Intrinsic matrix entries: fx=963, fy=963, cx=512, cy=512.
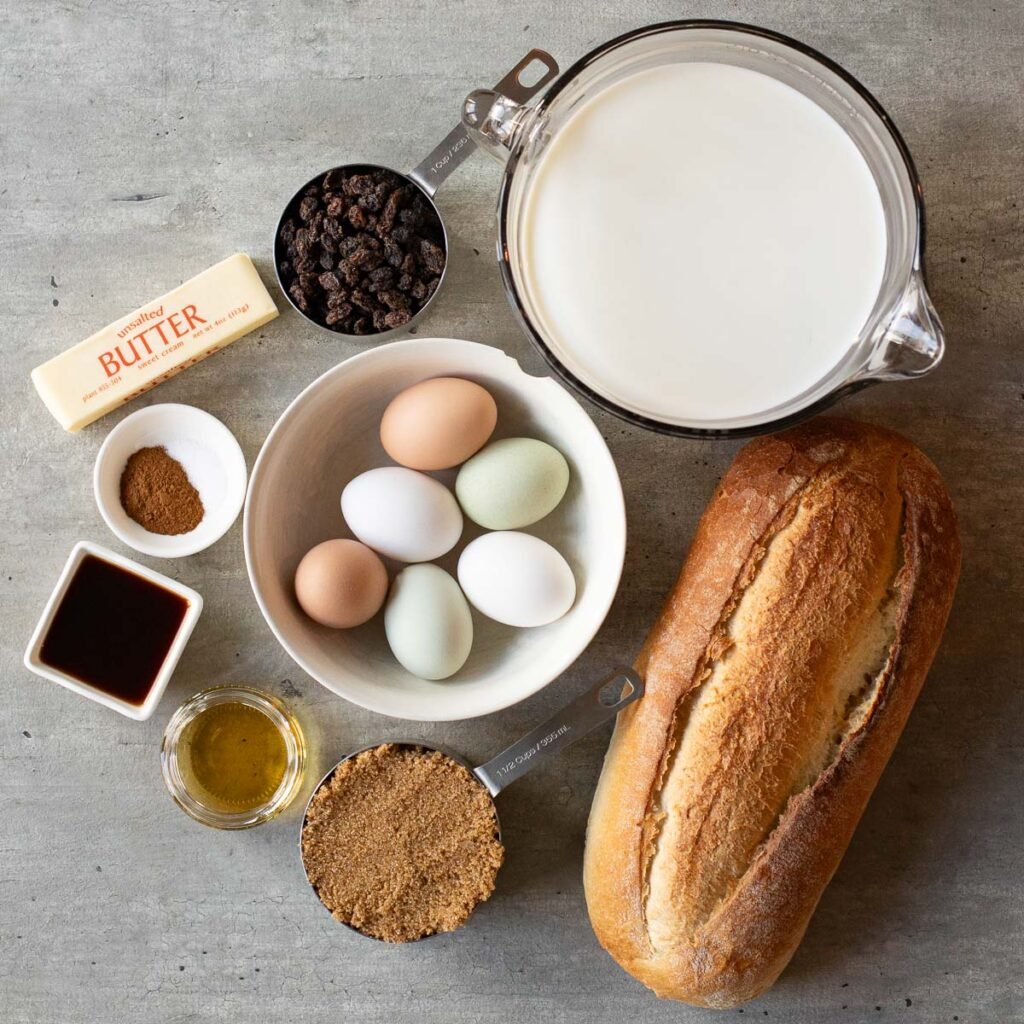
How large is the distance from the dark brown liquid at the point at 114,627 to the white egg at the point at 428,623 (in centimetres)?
29

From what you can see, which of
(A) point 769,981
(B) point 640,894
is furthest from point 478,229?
(A) point 769,981

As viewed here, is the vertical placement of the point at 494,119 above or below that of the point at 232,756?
above

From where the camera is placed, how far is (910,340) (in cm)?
92

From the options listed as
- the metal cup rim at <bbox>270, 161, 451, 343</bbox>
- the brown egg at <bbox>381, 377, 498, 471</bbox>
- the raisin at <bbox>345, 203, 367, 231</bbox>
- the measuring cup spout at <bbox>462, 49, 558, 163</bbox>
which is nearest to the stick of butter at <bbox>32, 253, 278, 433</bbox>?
the metal cup rim at <bbox>270, 161, 451, 343</bbox>

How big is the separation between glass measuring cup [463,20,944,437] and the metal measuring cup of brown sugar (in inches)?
8.2

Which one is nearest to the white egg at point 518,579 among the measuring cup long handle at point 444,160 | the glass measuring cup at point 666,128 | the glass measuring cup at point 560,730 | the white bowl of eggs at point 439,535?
the white bowl of eggs at point 439,535

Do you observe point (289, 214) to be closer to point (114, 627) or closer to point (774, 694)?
point (114, 627)

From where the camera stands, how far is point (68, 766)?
4.17 feet

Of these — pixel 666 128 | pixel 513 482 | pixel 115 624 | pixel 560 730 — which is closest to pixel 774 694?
pixel 560 730

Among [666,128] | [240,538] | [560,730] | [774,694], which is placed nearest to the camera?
[666,128]

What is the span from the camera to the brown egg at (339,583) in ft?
3.58

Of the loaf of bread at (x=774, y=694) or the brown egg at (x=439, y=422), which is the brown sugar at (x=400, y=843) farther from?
the brown egg at (x=439, y=422)

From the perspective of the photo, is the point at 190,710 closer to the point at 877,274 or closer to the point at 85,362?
the point at 85,362

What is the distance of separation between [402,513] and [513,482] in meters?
0.13
